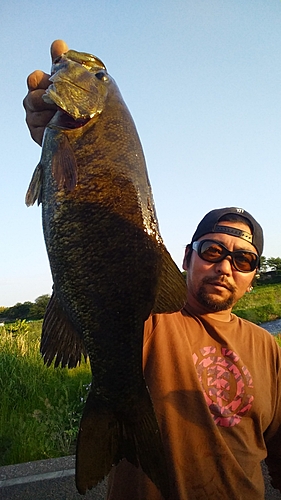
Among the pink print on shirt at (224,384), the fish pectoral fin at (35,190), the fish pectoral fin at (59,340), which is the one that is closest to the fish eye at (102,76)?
the fish pectoral fin at (35,190)

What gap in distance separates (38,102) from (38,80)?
0.37ft

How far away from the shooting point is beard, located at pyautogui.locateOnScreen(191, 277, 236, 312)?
2660 millimetres

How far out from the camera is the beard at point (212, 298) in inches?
105

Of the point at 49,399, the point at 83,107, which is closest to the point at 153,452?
the point at 83,107

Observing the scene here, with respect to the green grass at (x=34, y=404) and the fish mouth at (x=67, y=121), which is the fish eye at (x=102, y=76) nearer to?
the fish mouth at (x=67, y=121)

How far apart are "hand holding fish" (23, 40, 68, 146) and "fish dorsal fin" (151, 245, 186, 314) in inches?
36.4

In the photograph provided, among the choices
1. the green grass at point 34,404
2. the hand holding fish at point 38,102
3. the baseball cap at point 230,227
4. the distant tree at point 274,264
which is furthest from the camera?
the distant tree at point 274,264

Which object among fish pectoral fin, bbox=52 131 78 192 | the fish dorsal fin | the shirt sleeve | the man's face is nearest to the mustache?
the man's face

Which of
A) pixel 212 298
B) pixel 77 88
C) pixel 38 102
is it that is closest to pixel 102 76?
pixel 77 88

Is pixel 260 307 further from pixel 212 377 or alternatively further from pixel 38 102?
pixel 38 102

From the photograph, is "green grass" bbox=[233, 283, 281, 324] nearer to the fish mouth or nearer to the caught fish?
the caught fish

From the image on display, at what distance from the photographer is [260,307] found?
2861 cm

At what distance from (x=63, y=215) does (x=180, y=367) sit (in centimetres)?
118

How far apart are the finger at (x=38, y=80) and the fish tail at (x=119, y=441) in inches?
60.8
